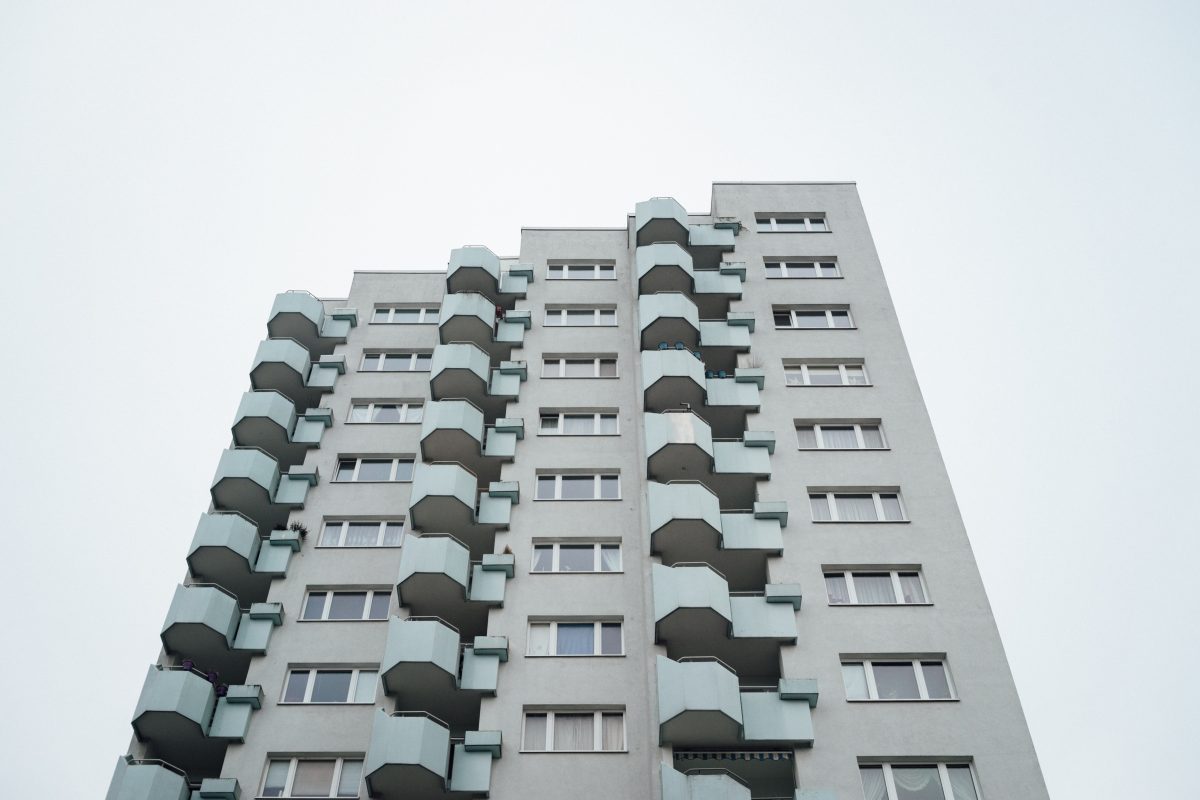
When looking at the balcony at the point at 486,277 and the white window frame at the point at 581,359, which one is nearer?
the white window frame at the point at 581,359

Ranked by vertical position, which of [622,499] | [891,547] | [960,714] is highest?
[622,499]

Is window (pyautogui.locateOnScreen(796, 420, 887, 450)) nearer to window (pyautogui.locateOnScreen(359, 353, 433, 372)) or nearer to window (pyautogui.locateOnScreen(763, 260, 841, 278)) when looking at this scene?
window (pyautogui.locateOnScreen(763, 260, 841, 278))

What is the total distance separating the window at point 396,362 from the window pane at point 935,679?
21353mm

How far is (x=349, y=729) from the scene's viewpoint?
30828 millimetres

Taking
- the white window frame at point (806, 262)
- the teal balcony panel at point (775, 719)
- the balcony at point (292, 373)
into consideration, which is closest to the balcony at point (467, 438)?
the balcony at point (292, 373)

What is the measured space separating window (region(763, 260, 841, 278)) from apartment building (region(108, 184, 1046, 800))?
11 cm

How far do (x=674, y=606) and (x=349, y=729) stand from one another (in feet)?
31.5

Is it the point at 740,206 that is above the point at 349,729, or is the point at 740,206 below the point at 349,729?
above

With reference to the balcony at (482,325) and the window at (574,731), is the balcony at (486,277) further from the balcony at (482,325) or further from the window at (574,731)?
the window at (574,731)

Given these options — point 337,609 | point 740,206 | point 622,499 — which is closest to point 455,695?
point 337,609

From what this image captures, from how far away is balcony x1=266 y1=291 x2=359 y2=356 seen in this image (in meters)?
43.2

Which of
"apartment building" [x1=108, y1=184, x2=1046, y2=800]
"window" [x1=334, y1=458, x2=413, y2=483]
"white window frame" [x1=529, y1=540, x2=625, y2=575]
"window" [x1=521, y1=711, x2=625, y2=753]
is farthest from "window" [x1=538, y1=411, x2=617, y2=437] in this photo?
"window" [x1=521, y1=711, x2=625, y2=753]

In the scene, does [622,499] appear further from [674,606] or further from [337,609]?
[337,609]

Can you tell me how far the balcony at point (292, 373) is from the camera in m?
41.0
